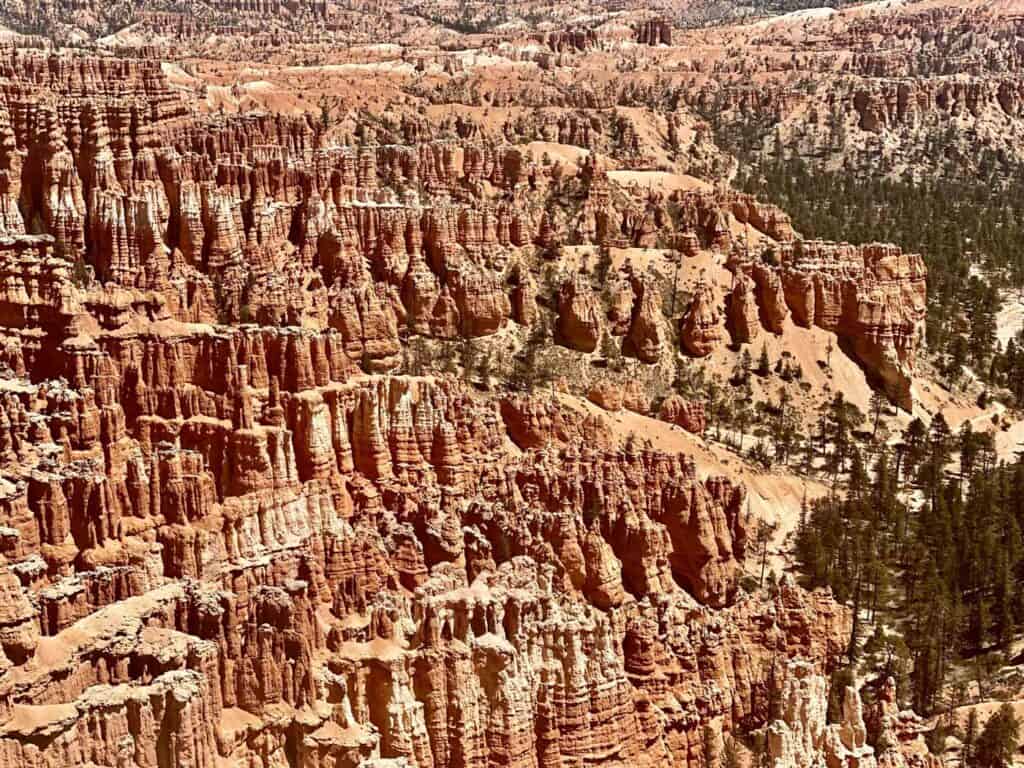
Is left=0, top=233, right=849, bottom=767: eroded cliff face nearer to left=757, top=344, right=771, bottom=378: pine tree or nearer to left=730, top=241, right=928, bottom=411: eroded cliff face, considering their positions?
left=757, top=344, right=771, bottom=378: pine tree

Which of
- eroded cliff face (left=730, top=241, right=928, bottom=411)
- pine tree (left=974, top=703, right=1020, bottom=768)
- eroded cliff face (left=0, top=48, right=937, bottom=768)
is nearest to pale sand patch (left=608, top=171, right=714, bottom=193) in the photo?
eroded cliff face (left=730, top=241, right=928, bottom=411)

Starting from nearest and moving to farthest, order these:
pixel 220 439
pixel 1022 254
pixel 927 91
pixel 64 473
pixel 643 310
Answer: pixel 64 473 < pixel 220 439 < pixel 643 310 < pixel 1022 254 < pixel 927 91

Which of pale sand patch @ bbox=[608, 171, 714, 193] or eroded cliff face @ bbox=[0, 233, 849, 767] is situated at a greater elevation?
pale sand patch @ bbox=[608, 171, 714, 193]

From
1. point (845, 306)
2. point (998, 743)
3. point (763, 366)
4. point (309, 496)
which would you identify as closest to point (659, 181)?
point (845, 306)

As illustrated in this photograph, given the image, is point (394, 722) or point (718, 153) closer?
point (394, 722)

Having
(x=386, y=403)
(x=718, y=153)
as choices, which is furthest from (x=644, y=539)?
(x=718, y=153)

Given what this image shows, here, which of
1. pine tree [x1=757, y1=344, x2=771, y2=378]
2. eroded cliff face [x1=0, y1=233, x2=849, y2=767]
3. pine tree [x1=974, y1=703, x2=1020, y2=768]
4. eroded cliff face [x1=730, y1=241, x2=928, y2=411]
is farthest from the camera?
eroded cliff face [x1=730, y1=241, x2=928, y2=411]

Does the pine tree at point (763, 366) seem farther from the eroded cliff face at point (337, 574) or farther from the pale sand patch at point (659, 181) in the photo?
the pale sand patch at point (659, 181)

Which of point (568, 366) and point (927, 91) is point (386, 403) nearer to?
point (568, 366)
